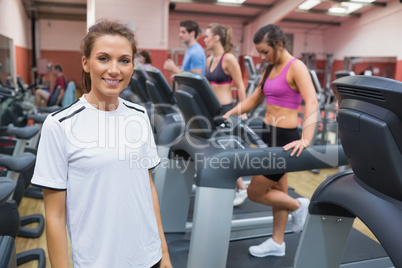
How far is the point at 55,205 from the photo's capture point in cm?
90

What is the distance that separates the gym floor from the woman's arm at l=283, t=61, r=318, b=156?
1.40 m

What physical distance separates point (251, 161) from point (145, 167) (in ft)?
2.78

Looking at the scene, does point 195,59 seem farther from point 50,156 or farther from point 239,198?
point 50,156

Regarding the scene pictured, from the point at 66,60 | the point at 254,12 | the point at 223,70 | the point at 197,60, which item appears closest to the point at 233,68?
the point at 223,70

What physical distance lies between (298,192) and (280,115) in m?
1.91

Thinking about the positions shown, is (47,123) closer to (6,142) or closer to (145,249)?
(145,249)

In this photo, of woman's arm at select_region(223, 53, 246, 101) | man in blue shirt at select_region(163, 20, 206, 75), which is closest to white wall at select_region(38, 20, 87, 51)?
man in blue shirt at select_region(163, 20, 206, 75)

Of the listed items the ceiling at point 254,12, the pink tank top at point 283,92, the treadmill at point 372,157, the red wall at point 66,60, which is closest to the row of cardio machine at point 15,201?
the treadmill at point 372,157

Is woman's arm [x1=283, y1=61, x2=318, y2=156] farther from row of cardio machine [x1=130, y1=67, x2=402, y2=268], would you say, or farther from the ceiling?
the ceiling

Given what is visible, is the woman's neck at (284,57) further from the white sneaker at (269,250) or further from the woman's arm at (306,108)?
the white sneaker at (269,250)

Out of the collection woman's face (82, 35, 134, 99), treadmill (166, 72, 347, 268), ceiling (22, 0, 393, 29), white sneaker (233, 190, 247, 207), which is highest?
ceiling (22, 0, 393, 29)

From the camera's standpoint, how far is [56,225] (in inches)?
35.3

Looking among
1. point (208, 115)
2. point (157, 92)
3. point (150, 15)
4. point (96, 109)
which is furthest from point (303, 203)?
point (150, 15)

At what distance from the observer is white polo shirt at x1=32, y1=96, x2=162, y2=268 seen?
0.88 meters
